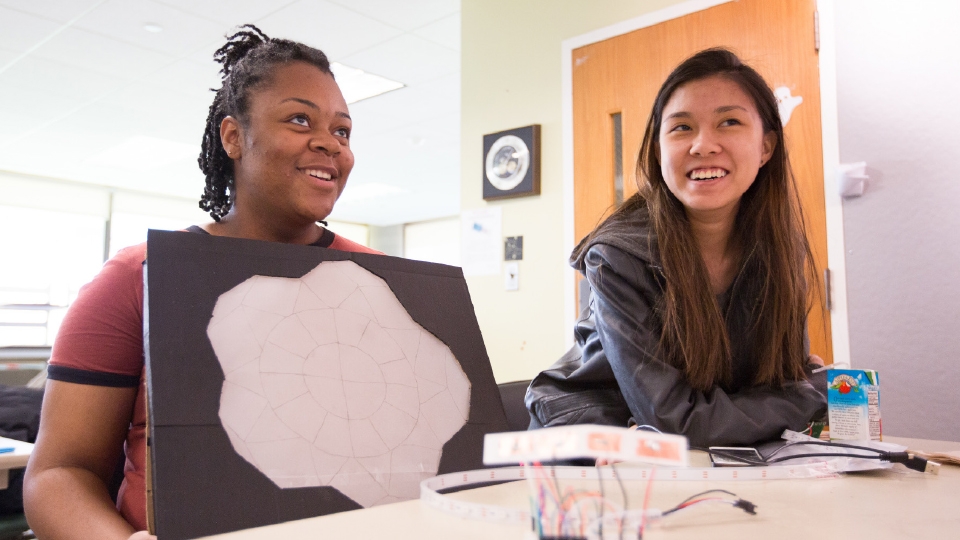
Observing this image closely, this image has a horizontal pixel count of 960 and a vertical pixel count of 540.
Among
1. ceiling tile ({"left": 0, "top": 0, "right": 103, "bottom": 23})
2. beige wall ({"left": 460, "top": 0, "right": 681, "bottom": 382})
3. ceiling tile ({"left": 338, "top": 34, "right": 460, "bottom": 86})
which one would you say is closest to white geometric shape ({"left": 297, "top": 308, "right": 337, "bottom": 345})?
beige wall ({"left": 460, "top": 0, "right": 681, "bottom": 382})

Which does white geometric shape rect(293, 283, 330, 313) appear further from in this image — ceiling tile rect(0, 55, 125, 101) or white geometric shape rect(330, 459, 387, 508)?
ceiling tile rect(0, 55, 125, 101)

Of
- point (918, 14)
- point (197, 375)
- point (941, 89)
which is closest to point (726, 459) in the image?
point (197, 375)

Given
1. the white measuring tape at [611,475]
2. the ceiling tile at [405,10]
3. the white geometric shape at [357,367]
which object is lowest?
the white measuring tape at [611,475]

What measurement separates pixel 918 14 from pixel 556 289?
1.49m

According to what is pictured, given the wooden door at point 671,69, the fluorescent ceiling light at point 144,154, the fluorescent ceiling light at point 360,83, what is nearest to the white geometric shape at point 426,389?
the wooden door at point 671,69

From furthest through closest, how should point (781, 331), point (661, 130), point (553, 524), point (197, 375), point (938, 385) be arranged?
point (938, 385)
point (661, 130)
point (781, 331)
point (197, 375)
point (553, 524)

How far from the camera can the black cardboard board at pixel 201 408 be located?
0.59 m

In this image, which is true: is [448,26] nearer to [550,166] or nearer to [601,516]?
[550,166]

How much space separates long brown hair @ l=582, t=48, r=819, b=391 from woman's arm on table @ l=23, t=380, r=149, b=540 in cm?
82

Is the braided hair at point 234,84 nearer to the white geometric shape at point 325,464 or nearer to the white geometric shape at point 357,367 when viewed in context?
the white geometric shape at point 357,367

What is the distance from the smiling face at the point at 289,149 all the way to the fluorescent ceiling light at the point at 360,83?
3.15 metres

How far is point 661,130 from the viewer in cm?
133

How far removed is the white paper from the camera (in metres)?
2.91

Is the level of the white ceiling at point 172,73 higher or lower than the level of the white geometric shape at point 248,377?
higher
